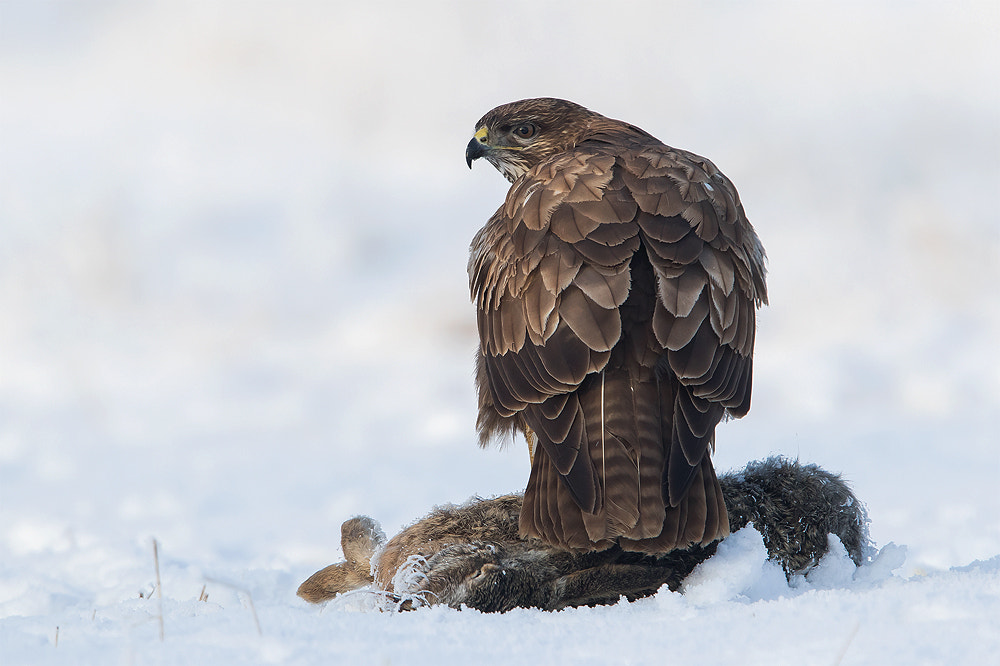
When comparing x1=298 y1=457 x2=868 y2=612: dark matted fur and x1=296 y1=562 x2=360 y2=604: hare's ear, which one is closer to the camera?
x1=298 y1=457 x2=868 y2=612: dark matted fur

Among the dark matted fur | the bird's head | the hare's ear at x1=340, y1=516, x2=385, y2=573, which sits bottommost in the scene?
the dark matted fur

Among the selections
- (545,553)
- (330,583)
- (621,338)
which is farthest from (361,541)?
(621,338)

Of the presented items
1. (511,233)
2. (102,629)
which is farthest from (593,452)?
(102,629)

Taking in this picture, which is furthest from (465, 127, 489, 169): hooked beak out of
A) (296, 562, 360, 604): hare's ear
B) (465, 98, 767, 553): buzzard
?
(296, 562, 360, 604): hare's ear

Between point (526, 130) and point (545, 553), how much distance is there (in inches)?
130

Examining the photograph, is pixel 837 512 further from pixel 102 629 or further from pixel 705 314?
pixel 102 629

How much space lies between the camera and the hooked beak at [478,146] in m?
6.48

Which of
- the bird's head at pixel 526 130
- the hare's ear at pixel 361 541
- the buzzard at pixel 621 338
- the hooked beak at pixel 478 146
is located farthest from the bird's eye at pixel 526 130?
the hare's ear at pixel 361 541

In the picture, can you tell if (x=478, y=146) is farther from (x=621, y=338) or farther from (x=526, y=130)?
(x=621, y=338)

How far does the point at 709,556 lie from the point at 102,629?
2.24 meters

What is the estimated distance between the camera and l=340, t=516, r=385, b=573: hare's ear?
4.42m

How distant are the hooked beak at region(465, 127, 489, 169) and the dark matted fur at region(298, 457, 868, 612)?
2.76 m

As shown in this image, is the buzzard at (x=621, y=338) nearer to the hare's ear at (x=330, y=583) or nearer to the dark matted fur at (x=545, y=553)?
the dark matted fur at (x=545, y=553)

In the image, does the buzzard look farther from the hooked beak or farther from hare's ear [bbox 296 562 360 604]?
the hooked beak
